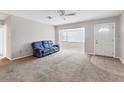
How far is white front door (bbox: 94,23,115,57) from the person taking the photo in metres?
5.09

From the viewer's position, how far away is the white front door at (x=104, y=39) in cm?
509

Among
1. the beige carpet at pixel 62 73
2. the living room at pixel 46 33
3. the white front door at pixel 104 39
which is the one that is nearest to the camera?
the beige carpet at pixel 62 73

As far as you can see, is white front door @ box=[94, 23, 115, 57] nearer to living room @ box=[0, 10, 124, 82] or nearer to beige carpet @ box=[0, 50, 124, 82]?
living room @ box=[0, 10, 124, 82]

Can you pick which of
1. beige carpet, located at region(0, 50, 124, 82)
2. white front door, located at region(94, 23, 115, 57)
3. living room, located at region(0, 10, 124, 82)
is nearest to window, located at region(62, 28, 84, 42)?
living room, located at region(0, 10, 124, 82)

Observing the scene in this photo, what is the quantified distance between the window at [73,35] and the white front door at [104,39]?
2003 millimetres

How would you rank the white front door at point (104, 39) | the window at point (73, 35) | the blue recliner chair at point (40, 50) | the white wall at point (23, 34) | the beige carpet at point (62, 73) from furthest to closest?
the window at point (73, 35) → the blue recliner chair at point (40, 50) → the white front door at point (104, 39) → the white wall at point (23, 34) → the beige carpet at point (62, 73)

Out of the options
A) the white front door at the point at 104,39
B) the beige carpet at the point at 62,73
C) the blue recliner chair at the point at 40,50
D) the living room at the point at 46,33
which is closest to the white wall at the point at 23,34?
the living room at the point at 46,33

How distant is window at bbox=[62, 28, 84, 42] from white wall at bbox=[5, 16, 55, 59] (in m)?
2.49

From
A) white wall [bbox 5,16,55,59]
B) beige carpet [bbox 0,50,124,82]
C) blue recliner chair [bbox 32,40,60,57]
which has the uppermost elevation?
white wall [bbox 5,16,55,59]

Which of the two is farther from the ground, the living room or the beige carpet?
the living room

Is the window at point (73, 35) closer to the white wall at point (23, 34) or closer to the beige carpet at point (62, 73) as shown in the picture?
the white wall at point (23, 34)

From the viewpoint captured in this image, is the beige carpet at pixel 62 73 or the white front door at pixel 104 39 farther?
the white front door at pixel 104 39
